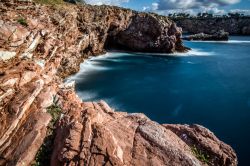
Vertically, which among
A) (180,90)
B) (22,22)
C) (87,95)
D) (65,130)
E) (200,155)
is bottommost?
(180,90)

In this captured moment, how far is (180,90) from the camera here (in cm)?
4894

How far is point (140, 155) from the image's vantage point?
13039mm

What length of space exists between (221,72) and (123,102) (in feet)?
116

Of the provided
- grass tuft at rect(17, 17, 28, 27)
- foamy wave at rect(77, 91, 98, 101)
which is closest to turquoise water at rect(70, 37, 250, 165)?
foamy wave at rect(77, 91, 98, 101)

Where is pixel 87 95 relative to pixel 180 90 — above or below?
above

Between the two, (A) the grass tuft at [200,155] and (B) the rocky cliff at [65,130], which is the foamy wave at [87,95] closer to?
(B) the rocky cliff at [65,130]

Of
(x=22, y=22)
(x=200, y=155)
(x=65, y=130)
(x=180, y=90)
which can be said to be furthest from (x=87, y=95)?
(x=200, y=155)

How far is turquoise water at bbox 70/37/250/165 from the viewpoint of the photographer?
3375 cm

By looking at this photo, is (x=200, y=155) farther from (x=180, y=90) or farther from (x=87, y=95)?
(x=180, y=90)

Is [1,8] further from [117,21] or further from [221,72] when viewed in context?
[117,21]

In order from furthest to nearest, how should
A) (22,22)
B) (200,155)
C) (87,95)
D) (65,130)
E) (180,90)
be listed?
1. (180,90)
2. (87,95)
3. (22,22)
4. (65,130)
5. (200,155)

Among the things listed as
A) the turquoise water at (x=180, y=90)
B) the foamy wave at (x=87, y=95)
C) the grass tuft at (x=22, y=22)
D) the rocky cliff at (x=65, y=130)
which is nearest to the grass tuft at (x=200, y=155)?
the rocky cliff at (x=65, y=130)

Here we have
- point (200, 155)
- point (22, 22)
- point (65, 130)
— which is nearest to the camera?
point (200, 155)

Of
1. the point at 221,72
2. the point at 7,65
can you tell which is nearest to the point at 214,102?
the point at 221,72
